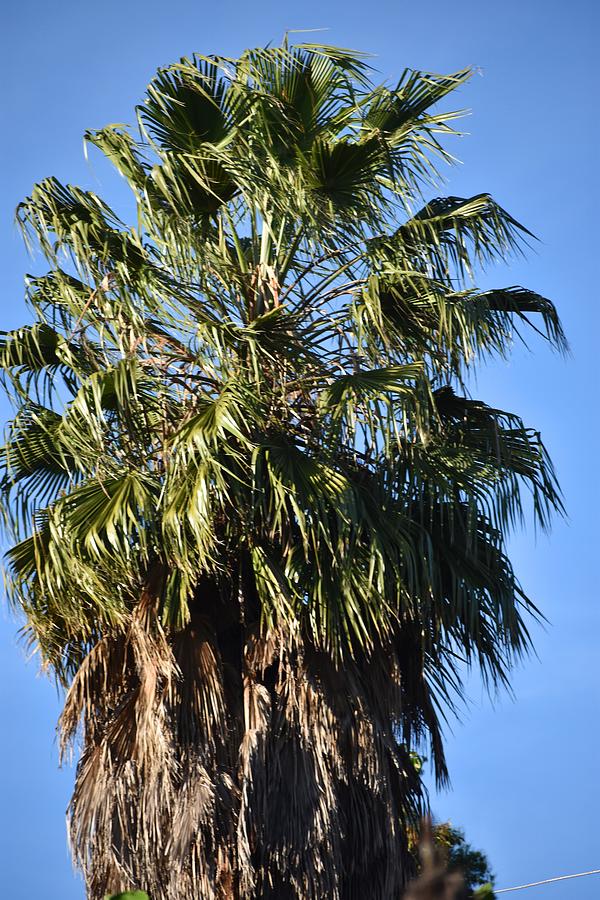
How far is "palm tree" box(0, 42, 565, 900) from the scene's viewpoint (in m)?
6.91

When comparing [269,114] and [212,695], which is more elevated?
[269,114]

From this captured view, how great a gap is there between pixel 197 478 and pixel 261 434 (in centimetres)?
69

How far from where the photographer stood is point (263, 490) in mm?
7203

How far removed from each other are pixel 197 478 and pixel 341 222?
236 centimetres

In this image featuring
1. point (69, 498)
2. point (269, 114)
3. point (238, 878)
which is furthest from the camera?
point (269, 114)

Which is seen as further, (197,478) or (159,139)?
(159,139)

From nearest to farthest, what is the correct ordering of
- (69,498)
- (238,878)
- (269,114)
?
(238,878) < (69,498) < (269,114)

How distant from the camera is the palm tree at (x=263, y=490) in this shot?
6.91m

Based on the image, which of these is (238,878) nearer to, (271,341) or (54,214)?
(271,341)

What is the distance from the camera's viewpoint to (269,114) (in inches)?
318

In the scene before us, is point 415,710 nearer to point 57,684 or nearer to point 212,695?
point 212,695

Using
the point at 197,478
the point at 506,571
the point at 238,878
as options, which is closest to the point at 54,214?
the point at 197,478

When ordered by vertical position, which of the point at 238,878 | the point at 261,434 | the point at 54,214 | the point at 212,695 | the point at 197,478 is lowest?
the point at 238,878

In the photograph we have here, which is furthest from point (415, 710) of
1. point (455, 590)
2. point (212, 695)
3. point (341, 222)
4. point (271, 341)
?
point (341, 222)
